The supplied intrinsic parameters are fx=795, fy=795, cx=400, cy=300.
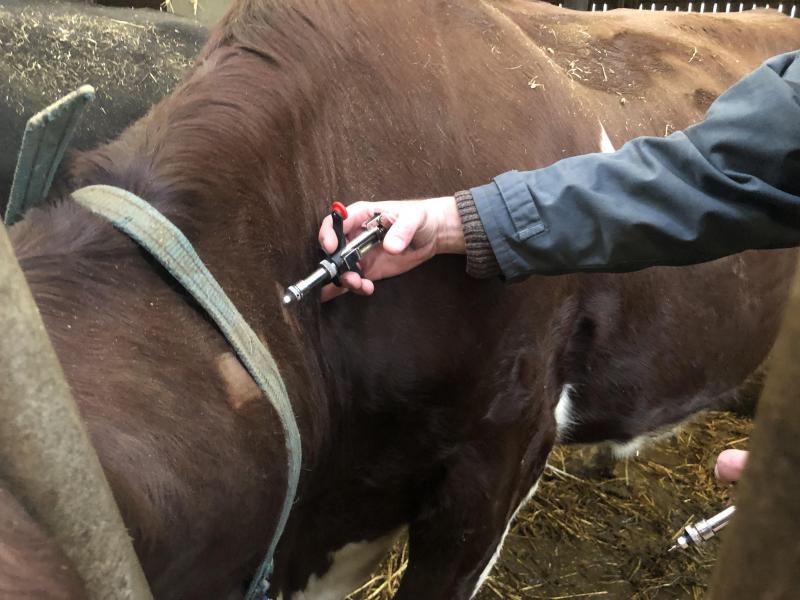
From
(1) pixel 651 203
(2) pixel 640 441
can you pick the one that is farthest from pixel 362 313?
(2) pixel 640 441

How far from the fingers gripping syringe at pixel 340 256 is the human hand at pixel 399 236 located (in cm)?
1

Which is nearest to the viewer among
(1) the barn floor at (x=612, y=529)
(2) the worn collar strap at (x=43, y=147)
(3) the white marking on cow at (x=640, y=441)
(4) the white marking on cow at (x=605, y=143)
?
(2) the worn collar strap at (x=43, y=147)

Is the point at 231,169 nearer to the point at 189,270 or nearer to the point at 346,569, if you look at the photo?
the point at 189,270

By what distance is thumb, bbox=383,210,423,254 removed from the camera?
90 cm

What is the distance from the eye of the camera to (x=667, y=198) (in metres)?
0.97

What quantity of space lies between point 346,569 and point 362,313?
615 mm

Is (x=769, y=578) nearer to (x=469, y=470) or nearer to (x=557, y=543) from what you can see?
(x=469, y=470)

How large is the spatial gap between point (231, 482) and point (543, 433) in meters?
0.68

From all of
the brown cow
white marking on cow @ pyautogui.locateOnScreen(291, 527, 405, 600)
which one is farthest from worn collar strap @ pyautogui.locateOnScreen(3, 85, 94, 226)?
white marking on cow @ pyautogui.locateOnScreen(291, 527, 405, 600)

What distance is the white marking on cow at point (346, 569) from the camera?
1.35 metres

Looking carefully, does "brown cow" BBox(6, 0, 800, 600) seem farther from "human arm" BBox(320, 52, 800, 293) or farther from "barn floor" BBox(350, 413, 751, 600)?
"barn floor" BBox(350, 413, 751, 600)

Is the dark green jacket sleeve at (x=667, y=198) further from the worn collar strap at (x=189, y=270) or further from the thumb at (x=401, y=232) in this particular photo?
the worn collar strap at (x=189, y=270)

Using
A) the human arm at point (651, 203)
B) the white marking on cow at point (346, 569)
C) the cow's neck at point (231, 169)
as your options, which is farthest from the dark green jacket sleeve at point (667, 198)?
the white marking on cow at point (346, 569)

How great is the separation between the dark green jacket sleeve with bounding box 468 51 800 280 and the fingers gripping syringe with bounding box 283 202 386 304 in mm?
148
